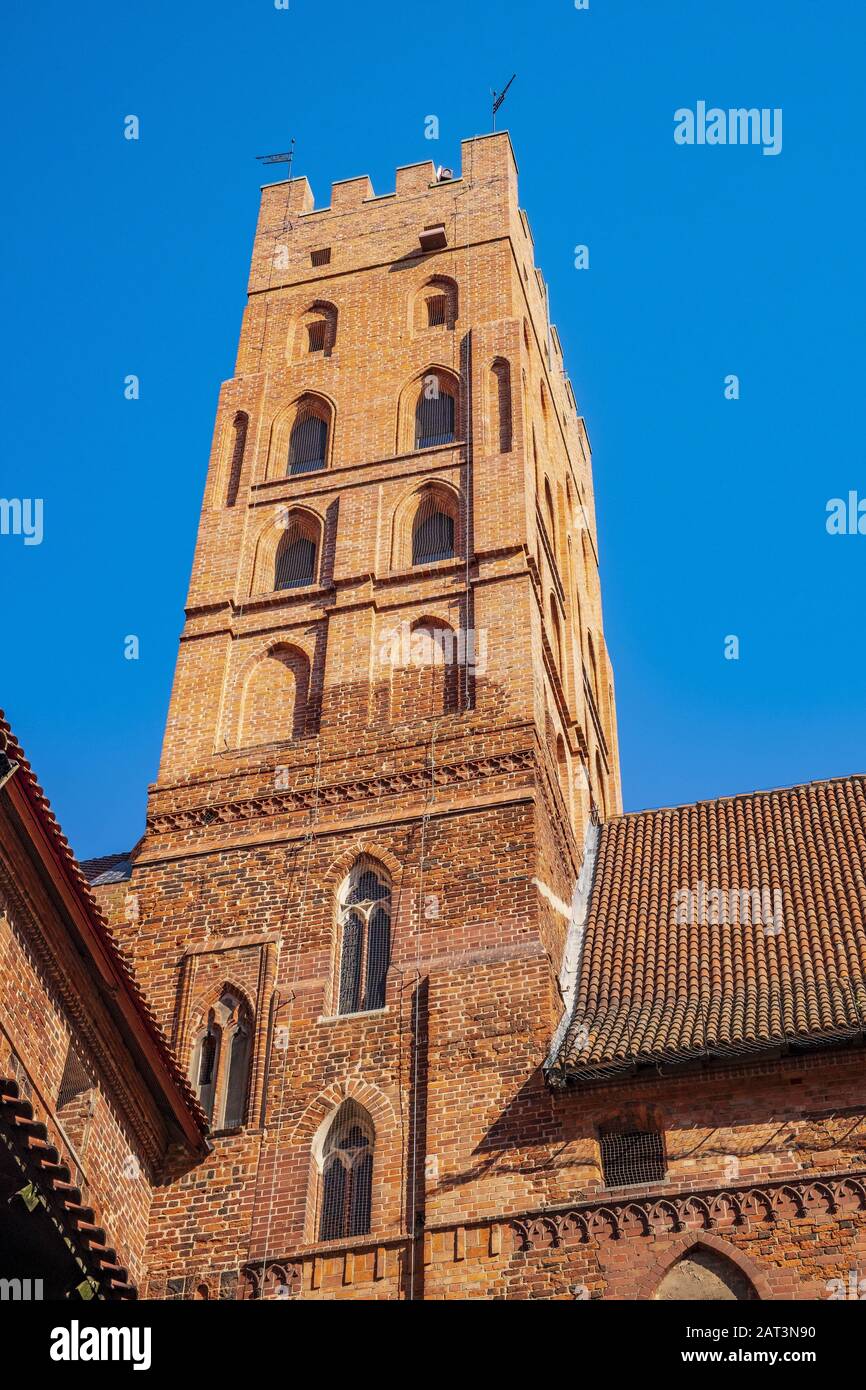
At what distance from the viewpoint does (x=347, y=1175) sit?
16.2 metres

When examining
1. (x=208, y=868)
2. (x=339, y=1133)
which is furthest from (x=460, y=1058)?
(x=208, y=868)

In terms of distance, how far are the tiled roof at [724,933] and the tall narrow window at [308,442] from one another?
670 cm

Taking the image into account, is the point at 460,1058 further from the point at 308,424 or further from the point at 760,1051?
the point at 308,424

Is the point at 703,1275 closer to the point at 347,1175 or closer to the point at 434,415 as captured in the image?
the point at 347,1175

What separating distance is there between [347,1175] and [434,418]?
11589 mm

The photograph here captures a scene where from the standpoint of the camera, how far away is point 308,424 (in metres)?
24.9

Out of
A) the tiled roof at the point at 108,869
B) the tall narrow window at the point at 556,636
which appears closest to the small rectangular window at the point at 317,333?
the tall narrow window at the point at 556,636

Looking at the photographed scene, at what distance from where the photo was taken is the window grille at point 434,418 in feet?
78.2

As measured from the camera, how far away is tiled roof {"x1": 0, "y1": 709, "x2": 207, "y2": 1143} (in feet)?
43.8

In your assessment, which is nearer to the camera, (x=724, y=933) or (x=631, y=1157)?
(x=631, y=1157)

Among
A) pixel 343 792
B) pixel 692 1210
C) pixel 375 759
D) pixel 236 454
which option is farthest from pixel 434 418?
pixel 692 1210

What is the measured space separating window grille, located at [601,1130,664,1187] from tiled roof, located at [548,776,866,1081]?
64 centimetres

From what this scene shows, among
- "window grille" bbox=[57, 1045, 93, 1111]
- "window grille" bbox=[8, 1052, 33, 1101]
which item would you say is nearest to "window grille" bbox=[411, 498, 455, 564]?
"window grille" bbox=[57, 1045, 93, 1111]

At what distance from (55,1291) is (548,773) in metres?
9.10
